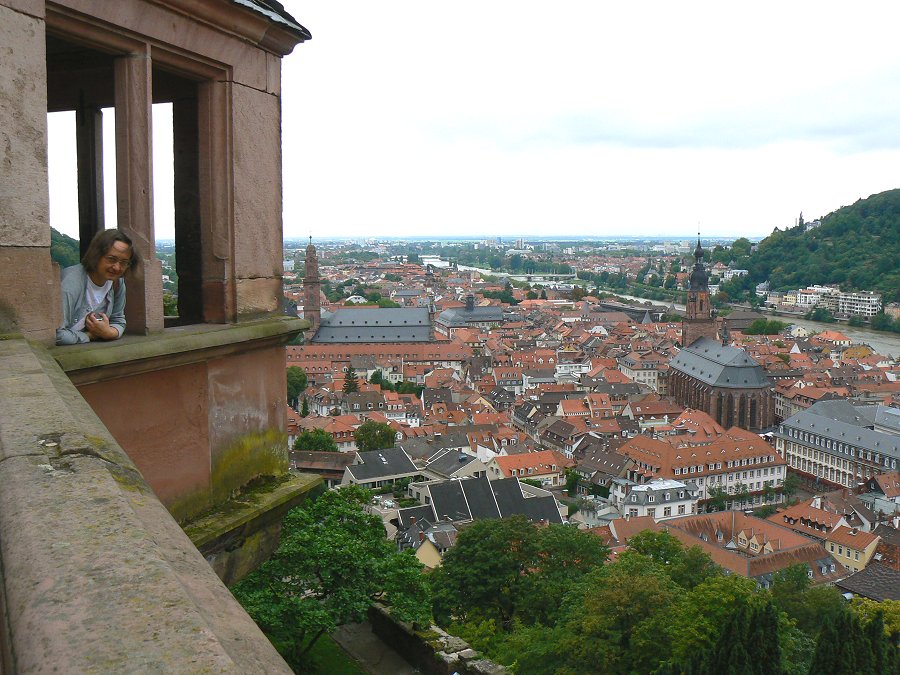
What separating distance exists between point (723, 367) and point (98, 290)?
5757cm

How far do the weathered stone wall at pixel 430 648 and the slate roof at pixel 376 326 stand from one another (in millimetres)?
70174

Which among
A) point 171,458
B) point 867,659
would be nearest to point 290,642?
point 171,458

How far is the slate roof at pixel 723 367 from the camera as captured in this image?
56.5 metres

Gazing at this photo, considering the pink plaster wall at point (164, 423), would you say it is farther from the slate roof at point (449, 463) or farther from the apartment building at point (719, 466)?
the apartment building at point (719, 466)

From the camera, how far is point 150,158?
9.71 feet

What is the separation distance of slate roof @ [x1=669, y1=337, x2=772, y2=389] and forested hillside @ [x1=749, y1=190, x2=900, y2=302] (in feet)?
202

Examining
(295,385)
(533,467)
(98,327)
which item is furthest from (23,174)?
(295,385)

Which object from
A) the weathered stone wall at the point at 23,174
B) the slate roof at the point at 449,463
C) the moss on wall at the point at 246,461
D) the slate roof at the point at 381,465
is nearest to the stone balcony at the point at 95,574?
the weathered stone wall at the point at 23,174

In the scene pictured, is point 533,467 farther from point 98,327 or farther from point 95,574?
point 95,574

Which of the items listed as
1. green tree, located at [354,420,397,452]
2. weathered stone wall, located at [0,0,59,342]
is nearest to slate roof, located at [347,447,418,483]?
green tree, located at [354,420,397,452]

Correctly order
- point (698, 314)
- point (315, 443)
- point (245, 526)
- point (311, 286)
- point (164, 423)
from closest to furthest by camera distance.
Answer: point (164, 423), point (245, 526), point (315, 443), point (698, 314), point (311, 286)

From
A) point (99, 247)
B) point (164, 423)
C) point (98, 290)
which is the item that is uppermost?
point (99, 247)

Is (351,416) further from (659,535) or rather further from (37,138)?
(37,138)

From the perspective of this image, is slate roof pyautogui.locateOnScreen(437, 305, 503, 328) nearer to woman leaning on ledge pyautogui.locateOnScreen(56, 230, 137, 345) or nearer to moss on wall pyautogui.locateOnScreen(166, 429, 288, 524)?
moss on wall pyautogui.locateOnScreen(166, 429, 288, 524)
